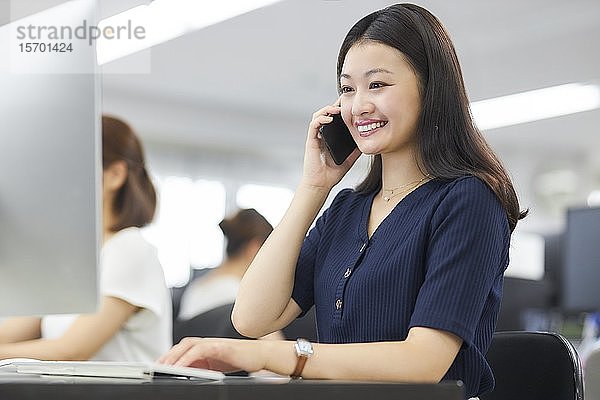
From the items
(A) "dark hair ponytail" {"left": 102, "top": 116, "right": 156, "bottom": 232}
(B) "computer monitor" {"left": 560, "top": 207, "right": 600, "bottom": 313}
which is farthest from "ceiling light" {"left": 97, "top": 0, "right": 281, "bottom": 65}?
(B) "computer monitor" {"left": 560, "top": 207, "right": 600, "bottom": 313}

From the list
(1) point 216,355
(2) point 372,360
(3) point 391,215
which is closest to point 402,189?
(3) point 391,215

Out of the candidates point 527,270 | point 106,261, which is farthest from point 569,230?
point 106,261

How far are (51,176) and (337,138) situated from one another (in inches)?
17.8

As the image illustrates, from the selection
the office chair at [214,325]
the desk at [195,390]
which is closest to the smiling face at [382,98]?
the desk at [195,390]

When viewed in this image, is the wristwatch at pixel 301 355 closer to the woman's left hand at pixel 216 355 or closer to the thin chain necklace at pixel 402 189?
the woman's left hand at pixel 216 355

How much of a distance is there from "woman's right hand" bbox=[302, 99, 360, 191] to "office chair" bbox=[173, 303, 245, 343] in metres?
0.99

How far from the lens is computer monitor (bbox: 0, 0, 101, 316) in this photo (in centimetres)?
127

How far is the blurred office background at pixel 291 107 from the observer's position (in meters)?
4.80

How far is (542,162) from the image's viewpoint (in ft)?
28.4

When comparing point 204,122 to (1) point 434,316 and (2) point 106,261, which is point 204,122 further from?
(1) point 434,316

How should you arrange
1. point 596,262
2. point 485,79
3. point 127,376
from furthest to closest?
point 485,79
point 596,262
point 127,376

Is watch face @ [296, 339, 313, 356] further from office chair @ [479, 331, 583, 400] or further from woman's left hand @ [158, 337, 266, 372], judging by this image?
office chair @ [479, 331, 583, 400]

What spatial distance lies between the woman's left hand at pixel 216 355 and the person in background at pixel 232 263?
8.27ft

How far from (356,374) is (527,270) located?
3.36 m
